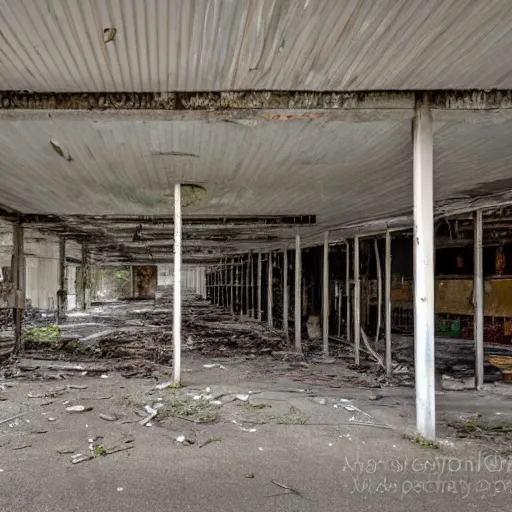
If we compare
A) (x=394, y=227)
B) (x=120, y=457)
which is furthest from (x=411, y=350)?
(x=120, y=457)

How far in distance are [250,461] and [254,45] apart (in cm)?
312

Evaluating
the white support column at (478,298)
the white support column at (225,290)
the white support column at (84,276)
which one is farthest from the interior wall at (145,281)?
the white support column at (478,298)

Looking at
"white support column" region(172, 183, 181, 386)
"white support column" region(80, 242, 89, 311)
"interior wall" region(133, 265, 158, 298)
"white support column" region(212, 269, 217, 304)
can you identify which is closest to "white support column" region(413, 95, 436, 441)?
"white support column" region(172, 183, 181, 386)

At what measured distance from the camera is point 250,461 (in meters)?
3.51

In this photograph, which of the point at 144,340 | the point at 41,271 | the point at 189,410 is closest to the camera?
the point at 189,410

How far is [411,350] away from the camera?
9992 mm

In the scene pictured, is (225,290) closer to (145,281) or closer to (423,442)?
(145,281)

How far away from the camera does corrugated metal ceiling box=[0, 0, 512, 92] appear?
2434 millimetres

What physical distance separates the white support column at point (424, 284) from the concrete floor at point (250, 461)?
0.37 metres

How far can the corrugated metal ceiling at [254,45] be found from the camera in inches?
95.8

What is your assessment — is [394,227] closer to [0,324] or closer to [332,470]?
[332,470]

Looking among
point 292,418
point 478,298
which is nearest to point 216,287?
point 478,298

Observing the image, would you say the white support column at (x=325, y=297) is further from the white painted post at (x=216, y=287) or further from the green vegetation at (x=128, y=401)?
the white painted post at (x=216, y=287)

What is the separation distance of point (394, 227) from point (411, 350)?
11.4 feet
